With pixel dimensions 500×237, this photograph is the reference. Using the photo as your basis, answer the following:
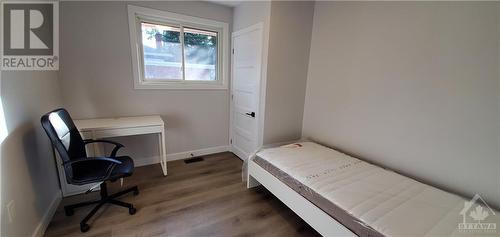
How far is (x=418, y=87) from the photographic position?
66.5 inches

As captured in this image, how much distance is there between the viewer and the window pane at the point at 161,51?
8.68 feet

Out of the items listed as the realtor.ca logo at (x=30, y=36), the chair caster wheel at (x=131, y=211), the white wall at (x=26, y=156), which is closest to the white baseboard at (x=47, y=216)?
the white wall at (x=26, y=156)

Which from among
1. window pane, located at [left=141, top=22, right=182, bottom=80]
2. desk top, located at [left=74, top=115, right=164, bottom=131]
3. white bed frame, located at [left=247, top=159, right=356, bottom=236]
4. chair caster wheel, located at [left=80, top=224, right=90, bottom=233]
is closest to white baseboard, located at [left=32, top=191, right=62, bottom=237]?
chair caster wheel, located at [left=80, top=224, right=90, bottom=233]

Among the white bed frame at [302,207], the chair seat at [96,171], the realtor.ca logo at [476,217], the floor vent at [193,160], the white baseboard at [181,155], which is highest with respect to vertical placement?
the realtor.ca logo at [476,217]

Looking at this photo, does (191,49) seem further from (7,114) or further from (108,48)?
(7,114)

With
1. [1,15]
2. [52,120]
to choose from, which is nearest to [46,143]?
[52,120]

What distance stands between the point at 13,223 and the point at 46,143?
2.86 feet

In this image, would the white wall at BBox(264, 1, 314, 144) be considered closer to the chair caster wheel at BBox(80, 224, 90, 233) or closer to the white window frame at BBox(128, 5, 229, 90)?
the white window frame at BBox(128, 5, 229, 90)

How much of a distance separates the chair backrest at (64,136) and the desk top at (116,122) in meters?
0.22

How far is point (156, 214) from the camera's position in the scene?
6.14ft

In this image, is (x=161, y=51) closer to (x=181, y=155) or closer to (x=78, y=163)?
(x=181, y=155)

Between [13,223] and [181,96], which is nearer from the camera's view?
[13,223]

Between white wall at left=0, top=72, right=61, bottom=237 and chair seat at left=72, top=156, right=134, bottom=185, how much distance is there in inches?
11.2

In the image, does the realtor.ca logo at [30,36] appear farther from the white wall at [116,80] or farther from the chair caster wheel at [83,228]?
the chair caster wheel at [83,228]
